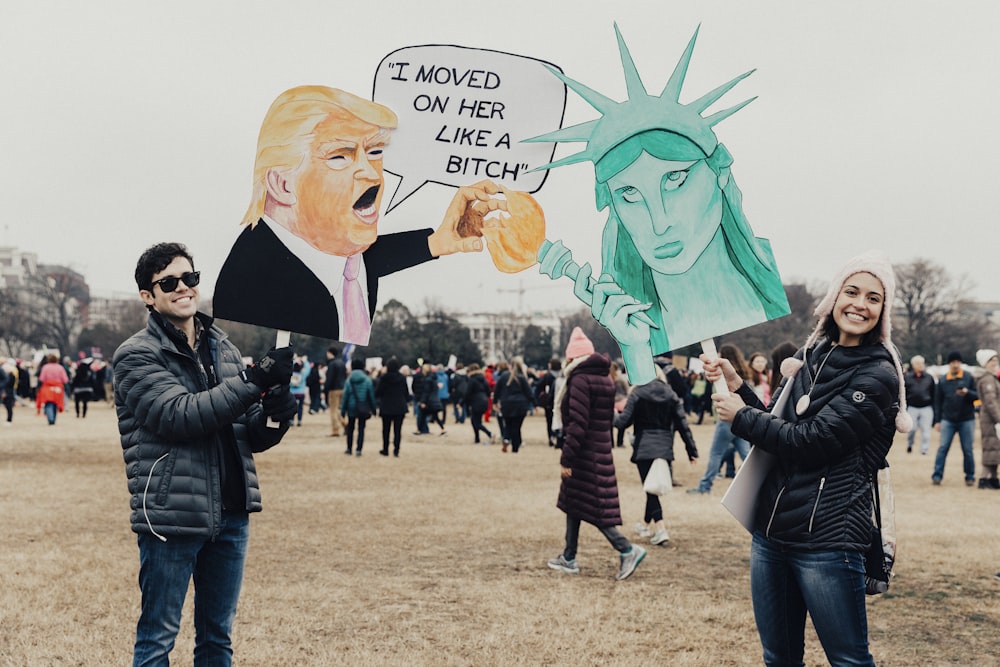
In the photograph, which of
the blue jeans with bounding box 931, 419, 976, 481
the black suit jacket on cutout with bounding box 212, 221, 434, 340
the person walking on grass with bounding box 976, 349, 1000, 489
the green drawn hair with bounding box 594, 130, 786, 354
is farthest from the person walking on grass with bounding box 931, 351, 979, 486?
the black suit jacket on cutout with bounding box 212, 221, 434, 340

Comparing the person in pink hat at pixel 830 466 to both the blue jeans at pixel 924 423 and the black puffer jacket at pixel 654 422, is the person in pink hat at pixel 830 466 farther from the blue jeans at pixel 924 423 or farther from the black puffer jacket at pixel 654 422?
the blue jeans at pixel 924 423

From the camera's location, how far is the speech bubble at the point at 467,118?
444 cm

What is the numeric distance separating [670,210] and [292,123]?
5.43 ft

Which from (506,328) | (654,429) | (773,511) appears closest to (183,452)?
(773,511)

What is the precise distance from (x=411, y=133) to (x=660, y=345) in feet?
4.70

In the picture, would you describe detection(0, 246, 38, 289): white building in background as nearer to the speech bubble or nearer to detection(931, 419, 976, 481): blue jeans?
detection(931, 419, 976, 481): blue jeans

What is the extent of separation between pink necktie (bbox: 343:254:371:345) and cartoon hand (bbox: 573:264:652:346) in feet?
3.08

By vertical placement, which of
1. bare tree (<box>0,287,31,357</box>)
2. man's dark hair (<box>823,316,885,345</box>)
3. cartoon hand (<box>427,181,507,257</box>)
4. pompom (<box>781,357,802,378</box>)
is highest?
bare tree (<box>0,287,31,357</box>)

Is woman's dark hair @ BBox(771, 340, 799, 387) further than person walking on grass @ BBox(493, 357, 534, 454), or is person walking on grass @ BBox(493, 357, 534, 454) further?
person walking on grass @ BBox(493, 357, 534, 454)

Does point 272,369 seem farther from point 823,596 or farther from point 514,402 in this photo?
point 514,402

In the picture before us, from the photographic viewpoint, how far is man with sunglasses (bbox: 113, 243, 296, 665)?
12.4ft

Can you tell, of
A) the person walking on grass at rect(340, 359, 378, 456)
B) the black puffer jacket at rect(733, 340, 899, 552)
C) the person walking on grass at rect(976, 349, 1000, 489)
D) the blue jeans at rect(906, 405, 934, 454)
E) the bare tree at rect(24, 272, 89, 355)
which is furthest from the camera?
the bare tree at rect(24, 272, 89, 355)

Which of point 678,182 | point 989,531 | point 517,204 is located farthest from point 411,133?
point 989,531

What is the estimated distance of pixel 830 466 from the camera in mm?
3670
